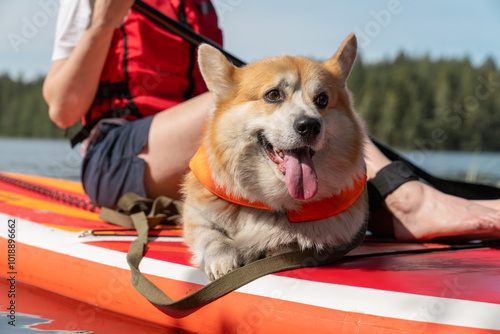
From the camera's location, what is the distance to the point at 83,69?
3.02 m

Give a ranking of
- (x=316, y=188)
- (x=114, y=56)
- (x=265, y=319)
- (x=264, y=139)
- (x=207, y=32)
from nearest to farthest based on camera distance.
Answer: (x=265, y=319) → (x=316, y=188) → (x=264, y=139) → (x=114, y=56) → (x=207, y=32)

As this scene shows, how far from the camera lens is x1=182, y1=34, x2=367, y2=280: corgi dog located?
1.99 m

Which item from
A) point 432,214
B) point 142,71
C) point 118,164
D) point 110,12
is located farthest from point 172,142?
point 432,214

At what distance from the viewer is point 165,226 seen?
10.00ft

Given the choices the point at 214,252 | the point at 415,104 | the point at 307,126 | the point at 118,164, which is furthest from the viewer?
the point at 415,104

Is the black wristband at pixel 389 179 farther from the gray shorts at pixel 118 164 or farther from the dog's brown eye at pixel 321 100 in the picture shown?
the gray shorts at pixel 118 164

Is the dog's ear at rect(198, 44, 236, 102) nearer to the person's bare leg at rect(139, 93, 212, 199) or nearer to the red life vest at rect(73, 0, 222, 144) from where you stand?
the person's bare leg at rect(139, 93, 212, 199)

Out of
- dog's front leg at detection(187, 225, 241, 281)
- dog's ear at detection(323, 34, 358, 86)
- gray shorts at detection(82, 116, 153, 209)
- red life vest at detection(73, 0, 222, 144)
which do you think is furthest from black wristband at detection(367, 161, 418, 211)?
red life vest at detection(73, 0, 222, 144)

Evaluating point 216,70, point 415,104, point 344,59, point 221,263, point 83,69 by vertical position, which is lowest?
point 415,104

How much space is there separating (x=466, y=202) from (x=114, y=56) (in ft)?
8.80

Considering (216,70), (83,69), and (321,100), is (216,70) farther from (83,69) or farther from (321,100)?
(83,69)

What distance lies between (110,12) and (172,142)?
0.96m

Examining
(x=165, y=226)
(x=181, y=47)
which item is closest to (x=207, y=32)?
(x=181, y=47)

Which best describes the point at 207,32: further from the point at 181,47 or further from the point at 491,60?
the point at 491,60
